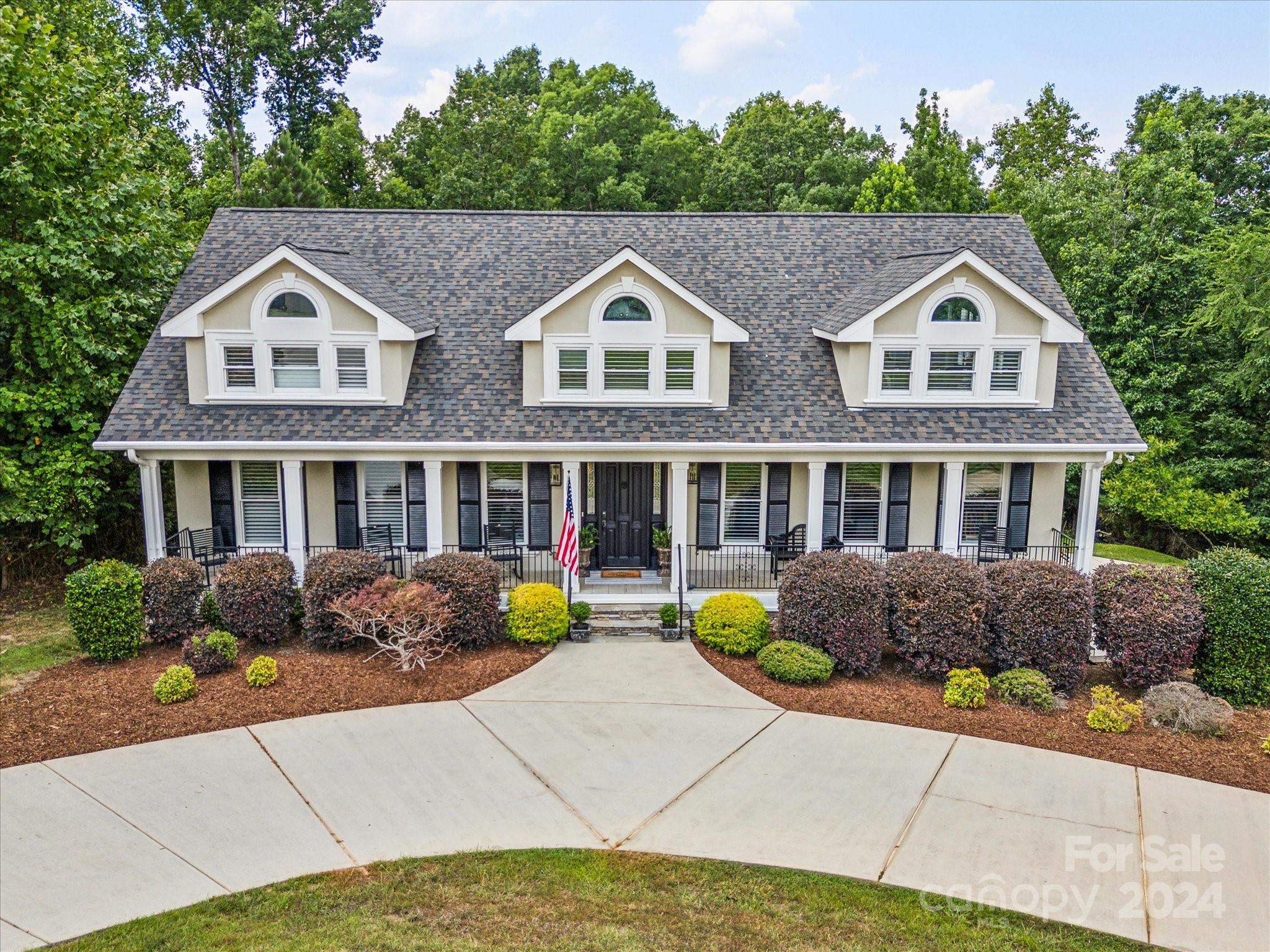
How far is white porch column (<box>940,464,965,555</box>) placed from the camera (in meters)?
15.7

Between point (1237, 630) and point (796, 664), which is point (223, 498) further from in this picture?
point (1237, 630)

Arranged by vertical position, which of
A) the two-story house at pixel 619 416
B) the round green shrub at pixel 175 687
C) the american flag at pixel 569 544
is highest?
the two-story house at pixel 619 416

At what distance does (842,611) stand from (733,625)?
1870 mm

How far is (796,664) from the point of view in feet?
40.7

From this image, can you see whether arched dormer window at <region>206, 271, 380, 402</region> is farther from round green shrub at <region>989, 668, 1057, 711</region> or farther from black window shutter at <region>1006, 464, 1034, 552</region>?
black window shutter at <region>1006, 464, 1034, 552</region>

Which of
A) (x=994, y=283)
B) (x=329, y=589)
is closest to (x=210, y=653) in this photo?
(x=329, y=589)

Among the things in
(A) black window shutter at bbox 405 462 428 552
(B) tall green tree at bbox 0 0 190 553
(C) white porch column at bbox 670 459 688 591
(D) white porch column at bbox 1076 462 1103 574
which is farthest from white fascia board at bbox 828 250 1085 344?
(B) tall green tree at bbox 0 0 190 553

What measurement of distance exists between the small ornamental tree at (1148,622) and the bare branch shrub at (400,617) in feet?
32.5

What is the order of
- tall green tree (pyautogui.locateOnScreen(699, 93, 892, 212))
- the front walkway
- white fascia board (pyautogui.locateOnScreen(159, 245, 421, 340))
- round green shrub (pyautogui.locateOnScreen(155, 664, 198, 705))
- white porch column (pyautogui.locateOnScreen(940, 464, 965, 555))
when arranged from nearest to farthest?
the front walkway < round green shrub (pyautogui.locateOnScreen(155, 664, 198, 705)) < white fascia board (pyautogui.locateOnScreen(159, 245, 421, 340)) < white porch column (pyautogui.locateOnScreen(940, 464, 965, 555)) < tall green tree (pyautogui.locateOnScreen(699, 93, 892, 212))

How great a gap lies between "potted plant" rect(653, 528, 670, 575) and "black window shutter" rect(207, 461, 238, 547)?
27.0 ft

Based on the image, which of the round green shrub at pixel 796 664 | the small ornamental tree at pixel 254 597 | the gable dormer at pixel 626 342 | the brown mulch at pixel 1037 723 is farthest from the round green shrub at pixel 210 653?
the round green shrub at pixel 796 664

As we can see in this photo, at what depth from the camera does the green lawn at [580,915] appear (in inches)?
274

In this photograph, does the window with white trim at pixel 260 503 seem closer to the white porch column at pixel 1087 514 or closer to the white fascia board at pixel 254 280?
the white fascia board at pixel 254 280

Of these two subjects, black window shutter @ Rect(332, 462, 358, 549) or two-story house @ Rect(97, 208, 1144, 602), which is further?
black window shutter @ Rect(332, 462, 358, 549)
